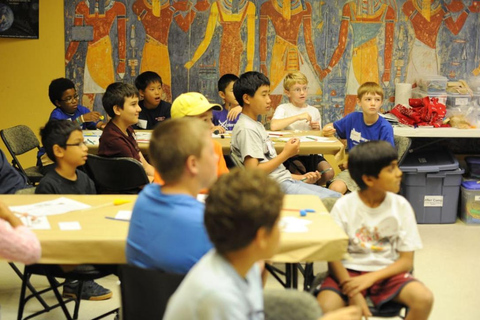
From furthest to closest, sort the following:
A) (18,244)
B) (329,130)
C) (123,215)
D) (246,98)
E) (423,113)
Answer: (423,113), (329,130), (246,98), (123,215), (18,244)

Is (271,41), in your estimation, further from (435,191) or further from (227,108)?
(435,191)

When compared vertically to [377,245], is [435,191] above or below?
below

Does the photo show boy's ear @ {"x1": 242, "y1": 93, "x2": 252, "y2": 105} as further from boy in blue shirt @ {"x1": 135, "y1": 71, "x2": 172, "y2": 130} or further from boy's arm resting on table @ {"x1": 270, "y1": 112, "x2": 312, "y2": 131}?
boy in blue shirt @ {"x1": 135, "y1": 71, "x2": 172, "y2": 130}

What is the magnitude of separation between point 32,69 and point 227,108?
1.90m

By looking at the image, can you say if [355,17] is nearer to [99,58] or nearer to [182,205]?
[99,58]

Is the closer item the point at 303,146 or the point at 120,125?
the point at 120,125

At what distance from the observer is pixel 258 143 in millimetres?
4348

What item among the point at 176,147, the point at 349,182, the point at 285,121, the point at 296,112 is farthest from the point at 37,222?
the point at 296,112

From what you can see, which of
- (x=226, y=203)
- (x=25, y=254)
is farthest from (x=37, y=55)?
(x=226, y=203)

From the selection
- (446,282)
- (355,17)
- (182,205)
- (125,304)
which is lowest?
(446,282)

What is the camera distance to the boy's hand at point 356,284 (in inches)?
117

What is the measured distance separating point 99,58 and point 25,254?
4.10 meters

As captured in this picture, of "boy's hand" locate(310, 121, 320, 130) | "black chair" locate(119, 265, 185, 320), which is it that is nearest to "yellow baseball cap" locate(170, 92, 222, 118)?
"black chair" locate(119, 265, 185, 320)

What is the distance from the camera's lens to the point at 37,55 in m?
6.66
